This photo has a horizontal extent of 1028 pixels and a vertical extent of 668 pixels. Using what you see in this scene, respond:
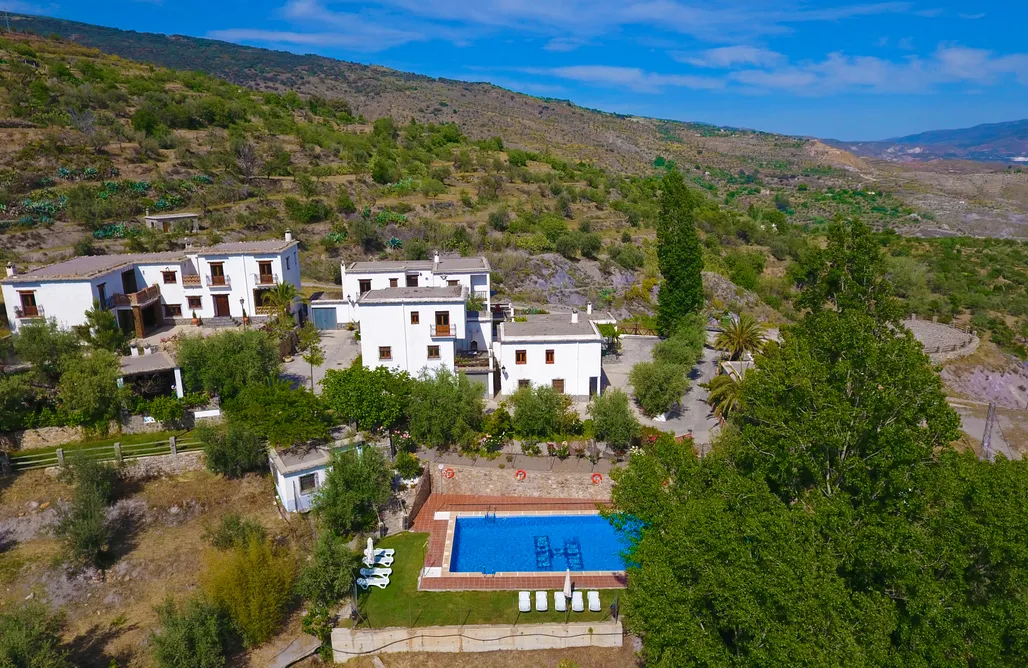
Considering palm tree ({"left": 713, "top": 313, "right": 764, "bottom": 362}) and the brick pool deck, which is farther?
palm tree ({"left": 713, "top": 313, "right": 764, "bottom": 362})

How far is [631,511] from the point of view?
14812mm

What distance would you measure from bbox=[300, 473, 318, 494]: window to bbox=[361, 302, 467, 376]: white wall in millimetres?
7139

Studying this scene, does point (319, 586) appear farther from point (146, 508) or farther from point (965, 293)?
point (965, 293)

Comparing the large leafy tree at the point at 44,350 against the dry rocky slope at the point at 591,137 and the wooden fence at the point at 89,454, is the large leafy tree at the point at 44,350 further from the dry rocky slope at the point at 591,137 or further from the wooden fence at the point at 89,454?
the dry rocky slope at the point at 591,137

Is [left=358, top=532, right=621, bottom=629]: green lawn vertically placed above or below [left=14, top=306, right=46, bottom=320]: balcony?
below

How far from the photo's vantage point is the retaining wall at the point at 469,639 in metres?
16.6

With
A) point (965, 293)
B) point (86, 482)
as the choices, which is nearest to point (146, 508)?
point (86, 482)

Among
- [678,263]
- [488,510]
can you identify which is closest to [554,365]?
[488,510]

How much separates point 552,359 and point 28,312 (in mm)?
25193

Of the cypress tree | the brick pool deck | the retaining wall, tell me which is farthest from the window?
the cypress tree

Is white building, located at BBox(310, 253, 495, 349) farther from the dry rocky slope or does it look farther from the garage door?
the dry rocky slope

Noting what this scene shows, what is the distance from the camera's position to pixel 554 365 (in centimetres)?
2702

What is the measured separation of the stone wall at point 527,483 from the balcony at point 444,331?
6.42 metres

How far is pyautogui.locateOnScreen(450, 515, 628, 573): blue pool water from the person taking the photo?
1977cm
